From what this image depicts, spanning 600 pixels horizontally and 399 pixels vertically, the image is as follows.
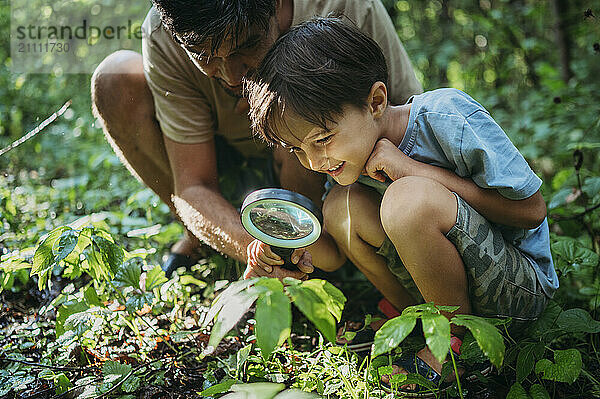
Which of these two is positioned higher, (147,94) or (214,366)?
(147,94)

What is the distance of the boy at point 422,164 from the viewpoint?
1.57 metres

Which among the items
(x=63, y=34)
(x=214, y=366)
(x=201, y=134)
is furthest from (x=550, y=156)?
(x=63, y=34)

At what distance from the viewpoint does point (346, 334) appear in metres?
1.78

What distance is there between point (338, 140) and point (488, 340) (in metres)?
0.71

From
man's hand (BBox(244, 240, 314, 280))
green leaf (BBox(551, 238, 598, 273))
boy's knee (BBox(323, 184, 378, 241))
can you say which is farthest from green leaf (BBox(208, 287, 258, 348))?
green leaf (BBox(551, 238, 598, 273))

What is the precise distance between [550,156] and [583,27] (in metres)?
0.99

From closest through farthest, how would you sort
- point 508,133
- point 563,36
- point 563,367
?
point 563,367 → point 508,133 → point 563,36

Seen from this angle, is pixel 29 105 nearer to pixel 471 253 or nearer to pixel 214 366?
pixel 214 366

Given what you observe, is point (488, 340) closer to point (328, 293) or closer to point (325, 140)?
point (328, 293)

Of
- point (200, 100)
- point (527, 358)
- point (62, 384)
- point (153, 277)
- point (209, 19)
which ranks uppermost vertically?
point (209, 19)

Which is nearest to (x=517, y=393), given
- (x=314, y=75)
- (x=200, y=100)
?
(x=314, y=75)

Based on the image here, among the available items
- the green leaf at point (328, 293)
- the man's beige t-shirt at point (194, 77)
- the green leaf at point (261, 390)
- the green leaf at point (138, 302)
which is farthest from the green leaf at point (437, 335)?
the man's beige t-shirt at point (194, 77)

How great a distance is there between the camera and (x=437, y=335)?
1111 millimetres

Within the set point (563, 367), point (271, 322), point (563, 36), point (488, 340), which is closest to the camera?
point (271, 322)
